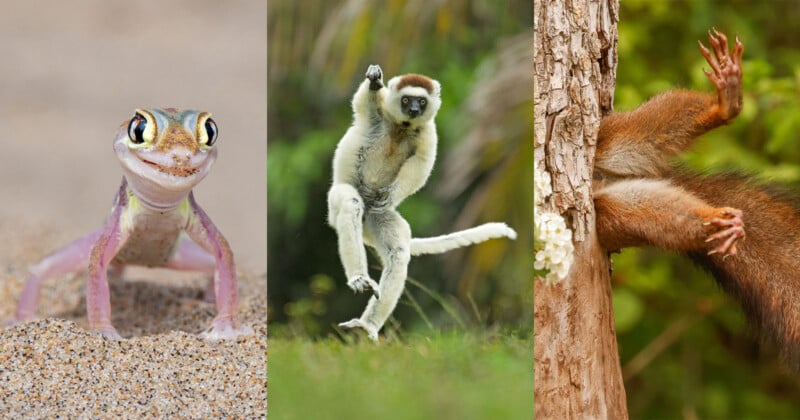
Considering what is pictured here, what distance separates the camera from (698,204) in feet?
7.89

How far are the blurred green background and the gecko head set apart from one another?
1.02ft

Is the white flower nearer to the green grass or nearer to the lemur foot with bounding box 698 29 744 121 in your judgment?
the green grass

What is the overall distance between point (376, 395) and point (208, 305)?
3.56 feet

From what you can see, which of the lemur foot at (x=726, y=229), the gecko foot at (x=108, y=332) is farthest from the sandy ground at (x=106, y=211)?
the lemur foot at (x=726, y=229)

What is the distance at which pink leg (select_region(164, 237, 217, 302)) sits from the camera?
3027 mm

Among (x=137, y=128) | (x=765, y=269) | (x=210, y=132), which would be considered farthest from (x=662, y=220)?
(x=137, y=128)

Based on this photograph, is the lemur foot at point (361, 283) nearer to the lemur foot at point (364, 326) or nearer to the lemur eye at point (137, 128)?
the lemur foot at point (364, 326)

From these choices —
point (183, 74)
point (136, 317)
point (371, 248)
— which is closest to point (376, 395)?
point (371, 248)

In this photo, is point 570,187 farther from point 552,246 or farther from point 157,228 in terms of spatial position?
point 157,228

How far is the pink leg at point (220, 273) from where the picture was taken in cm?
275

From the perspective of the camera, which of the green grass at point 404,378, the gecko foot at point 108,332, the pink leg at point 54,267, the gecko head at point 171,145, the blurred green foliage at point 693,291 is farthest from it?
the blurred green foliage at point 693,291

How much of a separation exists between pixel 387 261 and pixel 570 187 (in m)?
0.54

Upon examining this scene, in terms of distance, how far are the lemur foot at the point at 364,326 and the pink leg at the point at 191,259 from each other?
2.96 ft

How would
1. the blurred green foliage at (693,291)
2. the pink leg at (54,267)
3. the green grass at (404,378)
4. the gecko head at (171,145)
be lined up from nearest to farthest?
the green grass at (404,378) → the gecko head at (171,145) → the pink leg at (54,267) → the blurred green foliage at (693,291)
